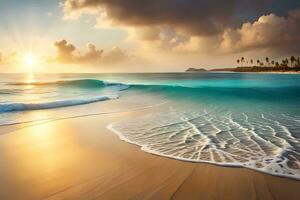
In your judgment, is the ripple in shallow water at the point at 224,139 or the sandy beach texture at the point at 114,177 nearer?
the sandy beach texture at the point at 114,177

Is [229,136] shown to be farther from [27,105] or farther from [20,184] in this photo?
[27,105]

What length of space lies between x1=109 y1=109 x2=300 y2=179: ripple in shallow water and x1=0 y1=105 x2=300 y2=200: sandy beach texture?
1.59 feet

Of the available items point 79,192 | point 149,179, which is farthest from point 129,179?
point 79,192

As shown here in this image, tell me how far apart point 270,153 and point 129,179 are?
11.2 feet

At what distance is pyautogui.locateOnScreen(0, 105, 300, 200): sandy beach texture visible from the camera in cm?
412

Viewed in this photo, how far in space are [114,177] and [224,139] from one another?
3830 millimetres

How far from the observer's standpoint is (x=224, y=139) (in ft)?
24.8

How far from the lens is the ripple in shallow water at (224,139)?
5.72 m

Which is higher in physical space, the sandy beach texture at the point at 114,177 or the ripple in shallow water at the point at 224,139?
the sandy beach texture at the point at 114,177

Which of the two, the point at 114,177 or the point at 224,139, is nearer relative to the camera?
the point at 114,177

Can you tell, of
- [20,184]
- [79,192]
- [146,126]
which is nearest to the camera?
[79,192]

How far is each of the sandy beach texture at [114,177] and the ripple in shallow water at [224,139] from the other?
1.59 ft

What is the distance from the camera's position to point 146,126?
941cm

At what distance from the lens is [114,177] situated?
4805 millimetres
